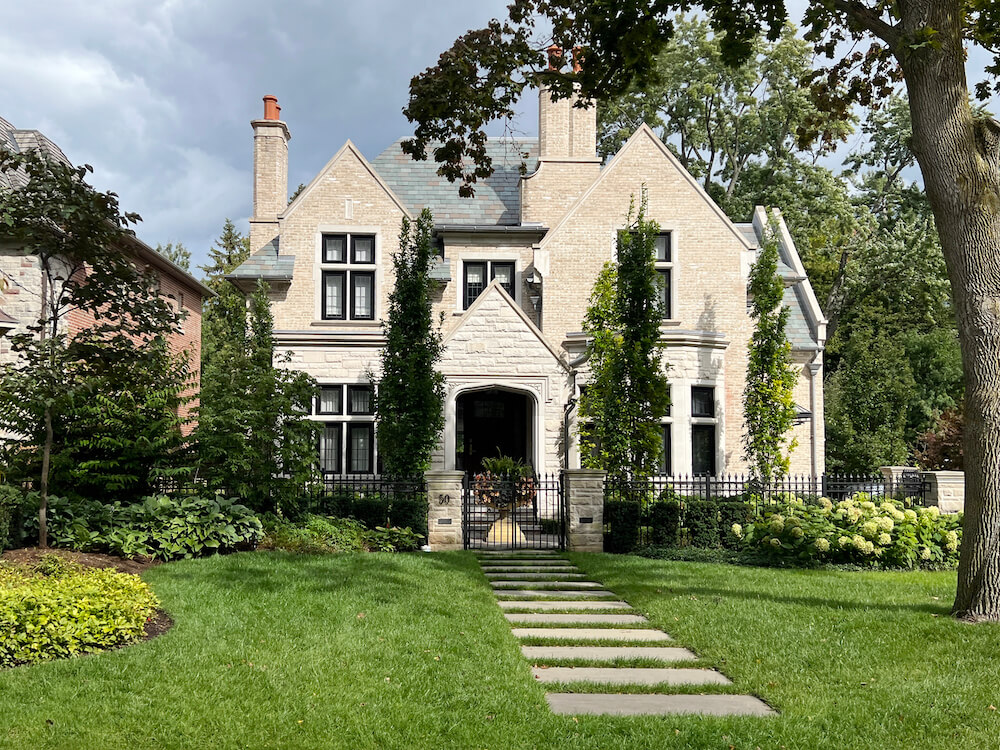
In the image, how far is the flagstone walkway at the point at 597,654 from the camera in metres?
6.10

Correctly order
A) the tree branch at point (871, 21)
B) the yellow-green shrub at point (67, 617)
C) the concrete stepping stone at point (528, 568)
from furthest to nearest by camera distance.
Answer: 1. the concrete stepping stone at point (528, 568)
2. the tree branch at point (871, 21)
3. the yellow-green shrub at point (67, 617)

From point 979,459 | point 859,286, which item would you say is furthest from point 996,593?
point 859,286

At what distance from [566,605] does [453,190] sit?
A: 15.0 m

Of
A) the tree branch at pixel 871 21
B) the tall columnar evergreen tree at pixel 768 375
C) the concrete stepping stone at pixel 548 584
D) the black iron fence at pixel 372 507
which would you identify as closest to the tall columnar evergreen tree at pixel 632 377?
the tall columnar evergreen tree at pixel 768 375

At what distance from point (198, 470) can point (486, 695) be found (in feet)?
28.6

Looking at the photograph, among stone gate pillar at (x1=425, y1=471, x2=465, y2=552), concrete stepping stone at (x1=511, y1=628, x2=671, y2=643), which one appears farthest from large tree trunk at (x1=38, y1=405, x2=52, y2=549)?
concrete stepping stone at (x1=511, y1=628, x2=671, y2=643)

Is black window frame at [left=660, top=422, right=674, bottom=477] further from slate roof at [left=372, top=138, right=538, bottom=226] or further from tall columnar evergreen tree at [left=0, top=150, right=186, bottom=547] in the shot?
tall columnar evergreen tree at [left=0, top=150, right=186, bottom=547]

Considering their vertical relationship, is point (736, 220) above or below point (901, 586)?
above

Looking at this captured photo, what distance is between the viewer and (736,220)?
33.9 meters

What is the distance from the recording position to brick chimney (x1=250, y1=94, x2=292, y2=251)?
21.5 metres

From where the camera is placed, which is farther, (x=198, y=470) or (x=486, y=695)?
(x=198, y=470)

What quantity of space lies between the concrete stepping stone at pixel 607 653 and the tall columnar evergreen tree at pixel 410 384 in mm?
8842

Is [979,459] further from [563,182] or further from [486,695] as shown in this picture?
[563,182]

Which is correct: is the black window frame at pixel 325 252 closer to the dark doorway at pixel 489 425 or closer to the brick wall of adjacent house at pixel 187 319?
the dark doorway at pixel 489 425
